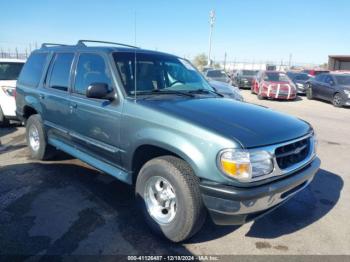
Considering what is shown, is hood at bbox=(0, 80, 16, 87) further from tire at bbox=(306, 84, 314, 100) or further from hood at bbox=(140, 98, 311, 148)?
tire at bbox=(306, 84, 314, 100)

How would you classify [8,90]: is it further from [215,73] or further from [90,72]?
[215,73]

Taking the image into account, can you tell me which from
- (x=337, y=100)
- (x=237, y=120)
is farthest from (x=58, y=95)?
(x=337, y=100)

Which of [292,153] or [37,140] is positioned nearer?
Answer: [292,153]

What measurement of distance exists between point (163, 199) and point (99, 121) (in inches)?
50.3

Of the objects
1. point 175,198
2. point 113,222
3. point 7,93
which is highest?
point 7,93

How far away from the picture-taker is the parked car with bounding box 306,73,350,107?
14125mm

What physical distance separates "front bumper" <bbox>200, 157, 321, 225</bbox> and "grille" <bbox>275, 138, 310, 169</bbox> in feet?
0.56

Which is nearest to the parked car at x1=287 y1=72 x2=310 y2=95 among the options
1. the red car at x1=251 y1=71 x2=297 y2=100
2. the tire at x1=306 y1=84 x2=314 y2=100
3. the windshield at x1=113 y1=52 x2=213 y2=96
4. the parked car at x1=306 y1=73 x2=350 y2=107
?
the parked car at x1=306 y1=73 x2=350 y2=107

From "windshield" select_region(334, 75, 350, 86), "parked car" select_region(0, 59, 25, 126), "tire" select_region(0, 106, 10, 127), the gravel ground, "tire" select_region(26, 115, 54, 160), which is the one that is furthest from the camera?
"windshield" select_region(334, 75, 350, 86)

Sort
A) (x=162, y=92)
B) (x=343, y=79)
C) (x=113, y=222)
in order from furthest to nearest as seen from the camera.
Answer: (x=343, y=79) → (x=162, y=92) → (x=113, y=222)

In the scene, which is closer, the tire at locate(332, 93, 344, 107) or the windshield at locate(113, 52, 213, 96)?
the windshield at locate(113, 52, 213, 96)

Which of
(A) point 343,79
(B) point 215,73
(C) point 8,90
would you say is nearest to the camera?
(C) point 8,90

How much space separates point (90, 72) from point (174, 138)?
5.80 ft

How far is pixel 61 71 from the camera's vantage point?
4.71 meters
